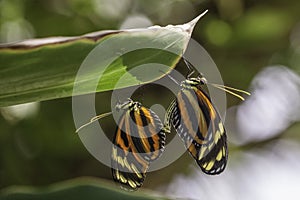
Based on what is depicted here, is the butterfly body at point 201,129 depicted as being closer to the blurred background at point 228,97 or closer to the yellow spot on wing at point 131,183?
the yellow spot on wing at point 131,183

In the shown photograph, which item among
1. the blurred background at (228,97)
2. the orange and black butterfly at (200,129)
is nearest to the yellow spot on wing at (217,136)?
the orange and black butterfly at (200,129)

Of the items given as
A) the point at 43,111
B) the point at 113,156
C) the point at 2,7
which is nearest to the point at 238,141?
the point at 43,111

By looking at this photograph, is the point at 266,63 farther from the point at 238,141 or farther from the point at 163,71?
the point at 163,71

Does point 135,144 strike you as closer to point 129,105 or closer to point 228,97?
point 129,105

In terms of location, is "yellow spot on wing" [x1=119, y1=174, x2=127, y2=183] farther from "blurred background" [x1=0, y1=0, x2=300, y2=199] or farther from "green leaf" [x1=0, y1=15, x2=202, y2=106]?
"blurred background" [x1=0, y1=0, x2=300, y2=199]

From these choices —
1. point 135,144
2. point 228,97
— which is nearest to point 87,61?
point 135,144

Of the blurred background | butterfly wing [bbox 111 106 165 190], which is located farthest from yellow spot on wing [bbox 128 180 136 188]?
the blurred background

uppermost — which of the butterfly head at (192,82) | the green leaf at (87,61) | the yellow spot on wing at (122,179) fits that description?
the green leaf at (87,61)
